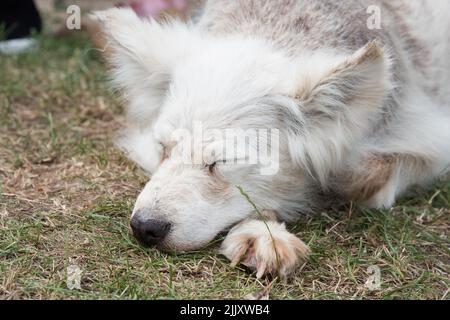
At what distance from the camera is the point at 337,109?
10.8ft

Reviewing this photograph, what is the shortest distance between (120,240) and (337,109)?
3.48 ft

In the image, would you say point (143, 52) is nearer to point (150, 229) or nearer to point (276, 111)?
point (276, 111)

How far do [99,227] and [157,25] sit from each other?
101 centimetres

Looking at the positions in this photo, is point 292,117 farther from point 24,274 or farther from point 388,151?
point 24,274

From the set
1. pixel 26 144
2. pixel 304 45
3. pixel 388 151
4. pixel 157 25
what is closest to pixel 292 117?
pixel 304 45

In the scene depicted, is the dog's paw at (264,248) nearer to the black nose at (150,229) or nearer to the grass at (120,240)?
the grass at (120,240)

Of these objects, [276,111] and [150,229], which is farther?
[276,111]

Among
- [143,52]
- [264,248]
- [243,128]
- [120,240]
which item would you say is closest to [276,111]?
[243,128]

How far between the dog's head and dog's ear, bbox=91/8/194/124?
0.05ft

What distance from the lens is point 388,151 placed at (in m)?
3.64

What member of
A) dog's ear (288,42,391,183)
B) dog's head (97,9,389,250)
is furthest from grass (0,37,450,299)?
dog's ear (288,42,391,183)

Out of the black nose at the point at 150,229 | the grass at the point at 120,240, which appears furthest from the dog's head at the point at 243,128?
the grass at the point at 120,240

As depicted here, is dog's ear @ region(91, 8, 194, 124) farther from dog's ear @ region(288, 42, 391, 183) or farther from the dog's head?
dog's ear @ region(288, 42, 391, 183)
